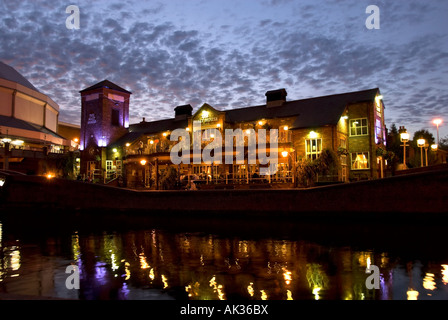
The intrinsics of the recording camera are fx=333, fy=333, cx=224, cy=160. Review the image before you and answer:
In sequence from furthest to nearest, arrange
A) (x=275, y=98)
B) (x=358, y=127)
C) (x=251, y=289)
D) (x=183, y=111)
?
(x=183, y=111) < (x=275, y=98) < (x=358, y=127) < (x=251, y=289)

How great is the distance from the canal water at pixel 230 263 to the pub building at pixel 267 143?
35.6ft

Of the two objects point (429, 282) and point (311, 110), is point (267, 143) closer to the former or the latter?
point (311, 110)

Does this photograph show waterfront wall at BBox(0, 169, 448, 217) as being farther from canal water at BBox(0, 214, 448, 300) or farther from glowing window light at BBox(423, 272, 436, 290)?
glowing window light at BBox(423, 272, 436, 290)

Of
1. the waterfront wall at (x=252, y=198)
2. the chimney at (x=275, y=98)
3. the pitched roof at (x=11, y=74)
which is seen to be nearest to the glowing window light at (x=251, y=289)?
the waterfront wall at (x=252, y=198)

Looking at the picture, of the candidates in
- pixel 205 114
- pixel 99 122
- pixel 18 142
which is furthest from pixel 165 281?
pixel 18 142

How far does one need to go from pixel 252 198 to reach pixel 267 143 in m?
10.7

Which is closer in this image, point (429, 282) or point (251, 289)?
point (251, 289)

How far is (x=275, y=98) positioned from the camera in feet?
125

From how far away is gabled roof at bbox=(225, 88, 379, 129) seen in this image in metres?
31.3

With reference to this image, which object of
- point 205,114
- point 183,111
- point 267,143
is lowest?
point 267,143

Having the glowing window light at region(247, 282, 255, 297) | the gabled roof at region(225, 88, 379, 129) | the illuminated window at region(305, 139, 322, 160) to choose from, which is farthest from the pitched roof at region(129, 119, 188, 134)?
the glowing window light at region(247, 282, 255, 297)

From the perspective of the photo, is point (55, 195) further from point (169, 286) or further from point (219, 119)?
point (169, 286)

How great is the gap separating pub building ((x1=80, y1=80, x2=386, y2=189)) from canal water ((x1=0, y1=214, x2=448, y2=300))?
10.8 metres

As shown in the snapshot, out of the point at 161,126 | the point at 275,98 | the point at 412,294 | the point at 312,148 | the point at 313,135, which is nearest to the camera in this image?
the point at 412,294
